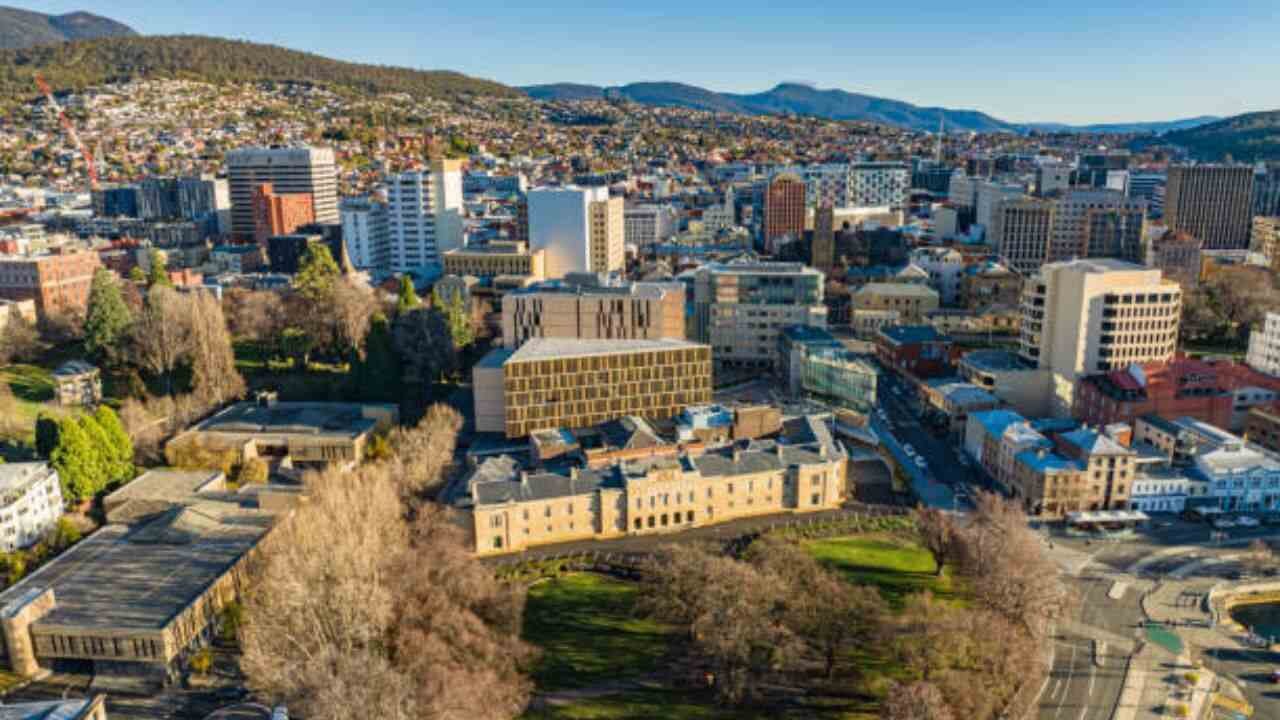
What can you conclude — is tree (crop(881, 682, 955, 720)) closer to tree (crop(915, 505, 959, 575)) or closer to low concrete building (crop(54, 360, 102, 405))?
tree (crop(915, 505, 959, 575))

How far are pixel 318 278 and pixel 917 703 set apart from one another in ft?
250

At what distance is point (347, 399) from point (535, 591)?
39.1 meters

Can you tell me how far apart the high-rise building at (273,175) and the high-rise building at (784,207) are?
82.0 metres

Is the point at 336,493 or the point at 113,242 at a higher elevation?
the point at 113,242

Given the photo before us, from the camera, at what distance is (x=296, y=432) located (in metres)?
73.5

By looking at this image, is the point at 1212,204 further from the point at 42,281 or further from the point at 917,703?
the point at 42,281

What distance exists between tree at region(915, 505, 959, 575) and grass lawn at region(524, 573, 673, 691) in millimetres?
16646

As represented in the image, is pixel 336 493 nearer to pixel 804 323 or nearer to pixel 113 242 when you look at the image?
pixel 804 323

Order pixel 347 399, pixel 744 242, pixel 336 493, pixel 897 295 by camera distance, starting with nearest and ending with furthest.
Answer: pixel 336 493 < pixel 347 399 < pixel 897 295 < pixel 744 242

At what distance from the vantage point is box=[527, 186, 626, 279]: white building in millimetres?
125375

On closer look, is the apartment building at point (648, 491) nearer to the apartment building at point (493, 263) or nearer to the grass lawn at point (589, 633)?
the grass lawn at point (589, 633)

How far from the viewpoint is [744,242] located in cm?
15562

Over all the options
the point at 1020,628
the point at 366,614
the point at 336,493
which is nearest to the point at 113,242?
the point at 336,493

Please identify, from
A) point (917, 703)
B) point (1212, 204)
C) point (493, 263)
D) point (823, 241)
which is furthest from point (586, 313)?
point (1212, 204)
